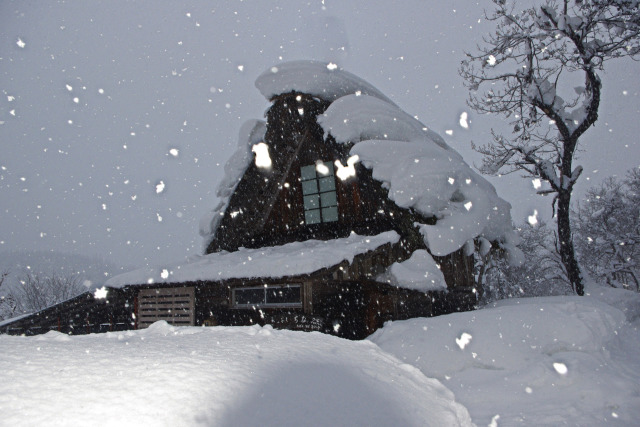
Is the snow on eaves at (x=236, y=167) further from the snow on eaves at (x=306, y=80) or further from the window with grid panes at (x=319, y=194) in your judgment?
the window with grid panes at (x=319, y=194)

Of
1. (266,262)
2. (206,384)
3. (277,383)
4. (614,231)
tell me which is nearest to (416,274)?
(266,262)

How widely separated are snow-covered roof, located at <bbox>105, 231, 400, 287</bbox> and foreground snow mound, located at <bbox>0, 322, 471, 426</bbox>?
4.07m

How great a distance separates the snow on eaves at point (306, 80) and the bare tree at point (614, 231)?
14146 millimetres

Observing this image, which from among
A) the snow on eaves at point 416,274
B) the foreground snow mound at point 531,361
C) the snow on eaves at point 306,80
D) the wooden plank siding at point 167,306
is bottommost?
the foreground snow mound at point 531,361

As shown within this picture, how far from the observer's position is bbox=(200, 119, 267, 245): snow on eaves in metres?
9.95

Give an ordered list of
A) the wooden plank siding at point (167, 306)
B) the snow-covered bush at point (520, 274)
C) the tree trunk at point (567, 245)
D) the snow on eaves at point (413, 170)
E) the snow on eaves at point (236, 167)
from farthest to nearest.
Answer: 1. the snow-covered bush at point (520, 274)
2. the tree trunk at point (567, 245)
3. the snow on eaves at point (236, 167)
4. the wooden plank siding at point (167, 306)
5. the snow on eaves at point (413, 170)

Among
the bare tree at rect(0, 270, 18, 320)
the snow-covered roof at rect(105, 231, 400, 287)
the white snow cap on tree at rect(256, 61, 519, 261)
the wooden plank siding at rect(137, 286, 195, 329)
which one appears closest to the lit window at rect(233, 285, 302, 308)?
the snow-covered roof at rect(105, 231, 400, 287)

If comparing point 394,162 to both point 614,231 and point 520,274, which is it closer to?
point 614,231

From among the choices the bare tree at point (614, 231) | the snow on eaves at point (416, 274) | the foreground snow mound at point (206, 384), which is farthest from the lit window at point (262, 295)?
the bare tree at point (614, 231)

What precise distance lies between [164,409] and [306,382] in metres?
0.79

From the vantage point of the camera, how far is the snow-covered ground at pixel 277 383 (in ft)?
4.75

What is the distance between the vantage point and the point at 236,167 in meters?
10.0

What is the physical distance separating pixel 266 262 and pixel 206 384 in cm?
589

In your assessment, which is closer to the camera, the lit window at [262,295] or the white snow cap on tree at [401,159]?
the white snow cap on tree at [401,159]
